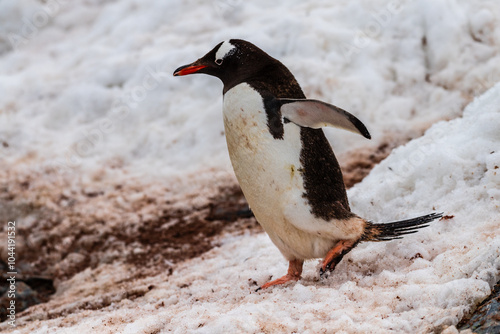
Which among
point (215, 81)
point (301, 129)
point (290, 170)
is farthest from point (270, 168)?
point (215, 81)

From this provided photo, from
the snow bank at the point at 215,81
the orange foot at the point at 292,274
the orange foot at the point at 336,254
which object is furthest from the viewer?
the snow bank at the point at 215,81

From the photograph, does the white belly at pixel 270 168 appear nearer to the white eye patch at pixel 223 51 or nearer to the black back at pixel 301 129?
the black back at pixel 301 129

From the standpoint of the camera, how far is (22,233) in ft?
17.0

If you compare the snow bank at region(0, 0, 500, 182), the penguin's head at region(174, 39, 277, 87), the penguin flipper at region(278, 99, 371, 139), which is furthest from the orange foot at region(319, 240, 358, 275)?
the snow bank at region(0, 0, 500, 182)

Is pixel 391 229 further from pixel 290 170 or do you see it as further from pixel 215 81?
pixel 215 81

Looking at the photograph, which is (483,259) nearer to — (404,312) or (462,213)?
(404,312)

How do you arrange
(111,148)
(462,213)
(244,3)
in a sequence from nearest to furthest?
(462,213), (111,148), (244,3)

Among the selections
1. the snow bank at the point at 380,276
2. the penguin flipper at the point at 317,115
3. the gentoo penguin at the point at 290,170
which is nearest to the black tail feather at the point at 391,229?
the gentoo penguin at the point at 290,170

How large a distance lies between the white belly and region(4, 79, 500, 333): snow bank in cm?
26

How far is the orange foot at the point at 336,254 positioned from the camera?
105 inches

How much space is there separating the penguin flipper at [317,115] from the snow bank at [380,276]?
28.5 inches

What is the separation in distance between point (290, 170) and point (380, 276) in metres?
0.67

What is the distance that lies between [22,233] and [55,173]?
108cm

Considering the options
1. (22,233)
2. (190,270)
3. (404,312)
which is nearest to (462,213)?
(404,312)
